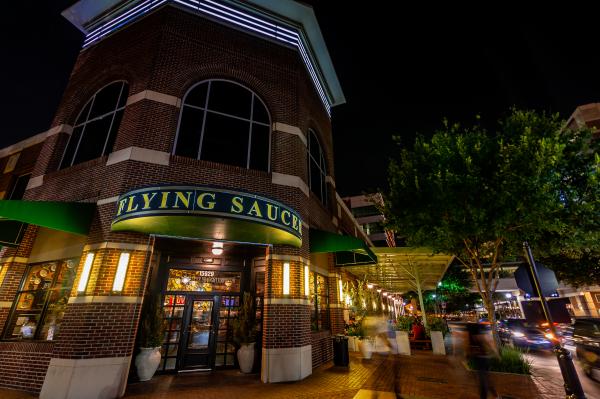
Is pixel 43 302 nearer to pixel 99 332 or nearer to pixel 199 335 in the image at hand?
pixel 99 332

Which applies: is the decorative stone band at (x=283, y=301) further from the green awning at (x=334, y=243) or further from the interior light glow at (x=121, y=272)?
the interior light glow at (x=121, y=272)

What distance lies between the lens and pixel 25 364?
6988mm

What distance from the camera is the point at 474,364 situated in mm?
8914

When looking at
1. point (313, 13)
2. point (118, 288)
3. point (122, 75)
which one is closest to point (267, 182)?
point (118, 288)

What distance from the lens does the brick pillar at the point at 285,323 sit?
25.5ft

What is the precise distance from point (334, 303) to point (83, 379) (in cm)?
854

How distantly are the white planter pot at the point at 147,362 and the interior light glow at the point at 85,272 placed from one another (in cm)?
239

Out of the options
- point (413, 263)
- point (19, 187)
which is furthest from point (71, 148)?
point (413, 263)

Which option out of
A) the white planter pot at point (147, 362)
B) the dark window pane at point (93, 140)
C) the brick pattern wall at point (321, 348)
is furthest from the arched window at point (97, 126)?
the brick pattern wall at point (321, 348)

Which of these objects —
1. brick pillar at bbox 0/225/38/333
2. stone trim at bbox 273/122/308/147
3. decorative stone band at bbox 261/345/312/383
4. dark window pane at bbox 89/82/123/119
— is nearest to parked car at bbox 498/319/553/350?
decorative stone band at bbox 261/345/312/383

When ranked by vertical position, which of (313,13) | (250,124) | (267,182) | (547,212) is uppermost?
(313,13)

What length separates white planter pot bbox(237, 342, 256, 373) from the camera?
850cm

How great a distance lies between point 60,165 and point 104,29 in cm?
650

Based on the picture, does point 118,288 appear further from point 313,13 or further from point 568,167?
point 568,167
